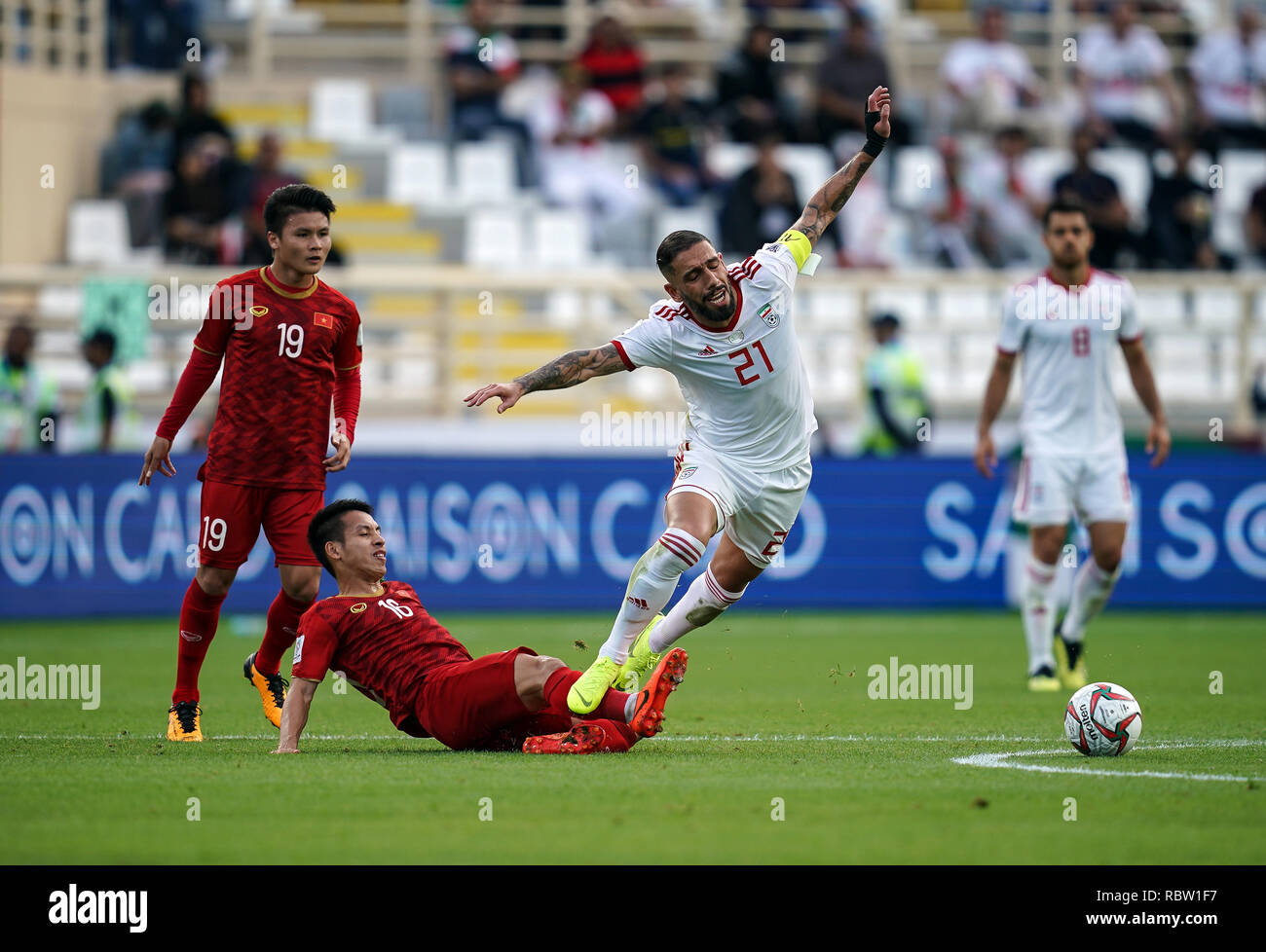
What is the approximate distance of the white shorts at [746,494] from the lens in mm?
8102

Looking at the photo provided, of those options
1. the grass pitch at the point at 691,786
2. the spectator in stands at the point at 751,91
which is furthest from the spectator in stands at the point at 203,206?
the grass pitch at the point at 691,786

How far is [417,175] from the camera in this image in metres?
21.3

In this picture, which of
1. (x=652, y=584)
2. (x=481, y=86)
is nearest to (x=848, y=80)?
(x=481, y=86)

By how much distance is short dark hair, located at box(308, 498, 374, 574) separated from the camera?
25.0ft

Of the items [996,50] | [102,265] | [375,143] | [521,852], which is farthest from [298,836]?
[996,50]

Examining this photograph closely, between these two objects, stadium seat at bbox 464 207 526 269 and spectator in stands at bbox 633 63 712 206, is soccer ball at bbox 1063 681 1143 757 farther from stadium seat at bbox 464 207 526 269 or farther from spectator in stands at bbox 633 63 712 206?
spectator in stands at bbox 633 63 712 206

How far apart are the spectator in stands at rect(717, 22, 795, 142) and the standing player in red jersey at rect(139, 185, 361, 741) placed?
44.3 feet

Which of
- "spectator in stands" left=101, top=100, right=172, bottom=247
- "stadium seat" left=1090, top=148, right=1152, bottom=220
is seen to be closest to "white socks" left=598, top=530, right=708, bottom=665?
"spectator in stands" left=101, top=100, right=172, bottom=247

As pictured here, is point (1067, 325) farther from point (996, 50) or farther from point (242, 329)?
point (996, 50)

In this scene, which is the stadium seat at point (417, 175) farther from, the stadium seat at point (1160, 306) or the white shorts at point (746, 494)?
the white shorts at point (746, 494)

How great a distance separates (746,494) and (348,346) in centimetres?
203

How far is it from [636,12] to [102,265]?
8.26 meters

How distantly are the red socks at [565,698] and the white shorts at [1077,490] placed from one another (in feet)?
12.8

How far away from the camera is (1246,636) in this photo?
14.0m
